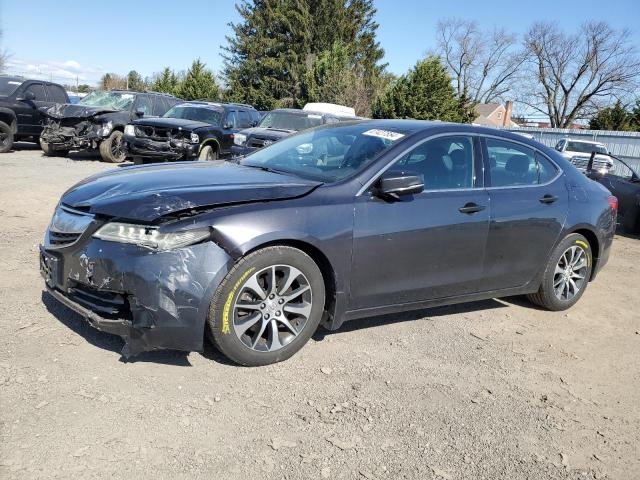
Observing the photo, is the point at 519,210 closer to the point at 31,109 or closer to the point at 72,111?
the point at 72,111

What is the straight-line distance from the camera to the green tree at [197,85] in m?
41.3

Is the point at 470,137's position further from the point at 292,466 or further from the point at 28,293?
the point at 28,293

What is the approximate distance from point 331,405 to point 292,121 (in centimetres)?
1056

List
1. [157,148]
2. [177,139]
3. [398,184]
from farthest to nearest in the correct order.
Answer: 1. [177,139]
2. [157,148]
3. [398,184]

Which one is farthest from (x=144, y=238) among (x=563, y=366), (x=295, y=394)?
(x=563, y=366)

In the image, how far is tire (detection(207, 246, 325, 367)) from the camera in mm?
3342

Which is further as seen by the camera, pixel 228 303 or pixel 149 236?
pixel 228 303

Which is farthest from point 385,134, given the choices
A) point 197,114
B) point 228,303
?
point 197,114

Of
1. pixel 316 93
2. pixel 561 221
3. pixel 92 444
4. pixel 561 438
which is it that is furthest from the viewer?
pixel 316 93

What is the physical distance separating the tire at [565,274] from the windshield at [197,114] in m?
10.4

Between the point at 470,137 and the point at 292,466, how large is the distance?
304 centimetres

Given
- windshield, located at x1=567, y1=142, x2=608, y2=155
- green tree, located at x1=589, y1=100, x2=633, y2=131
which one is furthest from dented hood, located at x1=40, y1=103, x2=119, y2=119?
green tree, located at x1=589, y1=100, x2=633, y2=131

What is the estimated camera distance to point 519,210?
4.66 m

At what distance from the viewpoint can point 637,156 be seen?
23.8m
